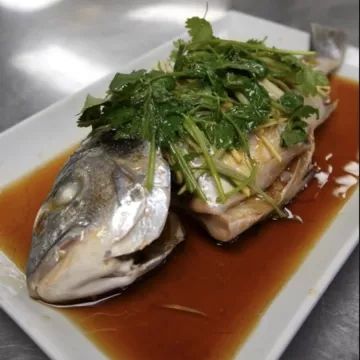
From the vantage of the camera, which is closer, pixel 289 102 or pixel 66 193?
pixel 66 193

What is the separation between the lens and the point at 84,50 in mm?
2459

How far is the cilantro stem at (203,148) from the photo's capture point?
4.98 feet

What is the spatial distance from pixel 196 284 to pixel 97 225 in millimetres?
495

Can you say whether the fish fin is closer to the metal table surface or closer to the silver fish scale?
the metal table surface

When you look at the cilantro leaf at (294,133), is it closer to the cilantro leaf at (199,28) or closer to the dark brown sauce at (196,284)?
the dark brown sauce at (196,284)

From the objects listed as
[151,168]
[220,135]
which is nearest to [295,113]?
[220,135]

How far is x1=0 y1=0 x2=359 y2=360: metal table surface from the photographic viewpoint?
5.91 feet

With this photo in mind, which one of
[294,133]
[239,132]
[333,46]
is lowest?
[333,46]

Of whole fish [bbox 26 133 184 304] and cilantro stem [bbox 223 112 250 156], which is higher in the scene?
whole fish [bbox 26 133 184 304]

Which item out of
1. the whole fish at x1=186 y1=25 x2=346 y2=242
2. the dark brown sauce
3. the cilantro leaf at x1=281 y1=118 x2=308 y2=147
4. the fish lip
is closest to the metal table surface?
the dark brown sauce

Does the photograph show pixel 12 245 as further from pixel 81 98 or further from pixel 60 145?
pixel 81 98

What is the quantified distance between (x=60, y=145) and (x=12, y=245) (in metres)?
0.54

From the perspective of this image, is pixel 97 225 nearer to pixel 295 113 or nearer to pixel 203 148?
pixel 203 148

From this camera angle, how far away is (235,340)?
55.6 inches
